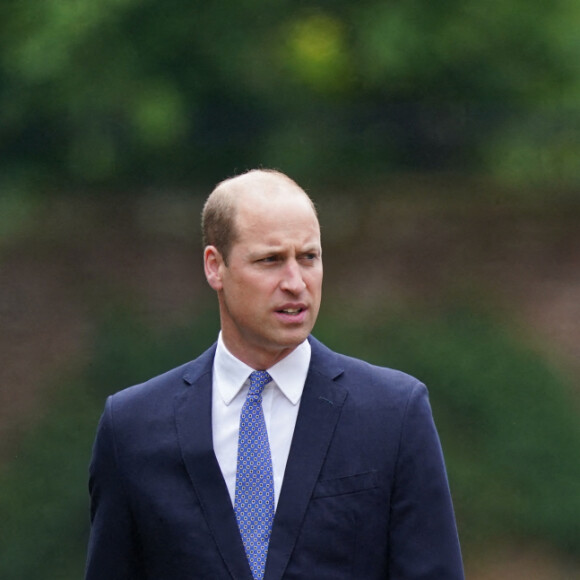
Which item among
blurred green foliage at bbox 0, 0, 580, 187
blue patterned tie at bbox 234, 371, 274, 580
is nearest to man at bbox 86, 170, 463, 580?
blue patterned tie at bbox 234, 371, 274, 580

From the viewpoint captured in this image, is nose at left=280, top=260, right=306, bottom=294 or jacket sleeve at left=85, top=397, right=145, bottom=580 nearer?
nose at left=280, top=260, right=306, bottom=294

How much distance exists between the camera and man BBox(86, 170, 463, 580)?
7.73 feet

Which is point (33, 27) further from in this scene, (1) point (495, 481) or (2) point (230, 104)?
(1) point (495, 481)

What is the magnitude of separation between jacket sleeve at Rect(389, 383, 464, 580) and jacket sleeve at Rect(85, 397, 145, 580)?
0.51m

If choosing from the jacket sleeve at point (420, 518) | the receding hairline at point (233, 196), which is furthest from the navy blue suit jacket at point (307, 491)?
the receding hairline at point (233, 196)

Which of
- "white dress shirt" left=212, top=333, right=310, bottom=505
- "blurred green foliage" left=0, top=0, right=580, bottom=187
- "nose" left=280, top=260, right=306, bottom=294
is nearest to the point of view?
"nose" left=280, top=260, right=306, bottom=294

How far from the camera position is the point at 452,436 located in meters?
6.63

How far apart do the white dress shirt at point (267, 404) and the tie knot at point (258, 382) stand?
10 millimetres

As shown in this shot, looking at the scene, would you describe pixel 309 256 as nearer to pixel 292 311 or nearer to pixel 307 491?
pixel 292 311

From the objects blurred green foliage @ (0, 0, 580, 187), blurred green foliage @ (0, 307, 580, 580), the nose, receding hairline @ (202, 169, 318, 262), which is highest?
blurred green foliage @ (0, 0, 580, 187)

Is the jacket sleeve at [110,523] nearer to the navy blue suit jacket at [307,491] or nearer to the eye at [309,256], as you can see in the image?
the navy blue suit jacket at [307,491]

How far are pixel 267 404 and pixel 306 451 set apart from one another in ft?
0.43

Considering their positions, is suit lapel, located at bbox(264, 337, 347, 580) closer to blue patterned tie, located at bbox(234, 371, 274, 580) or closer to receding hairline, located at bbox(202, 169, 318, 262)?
blue patterned tie, located at bbox(234, 371, 274, 580)

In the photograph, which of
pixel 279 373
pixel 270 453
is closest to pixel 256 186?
pixel 279 373
